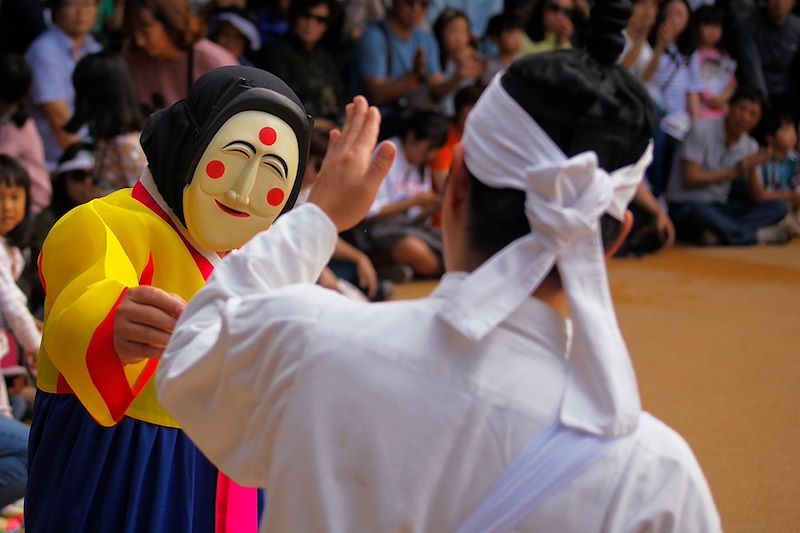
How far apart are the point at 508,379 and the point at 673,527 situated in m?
0.23

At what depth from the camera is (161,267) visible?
1855 millimetres

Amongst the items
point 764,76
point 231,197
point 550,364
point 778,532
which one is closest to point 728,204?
point 764,76

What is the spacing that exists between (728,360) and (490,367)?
12.2 ft

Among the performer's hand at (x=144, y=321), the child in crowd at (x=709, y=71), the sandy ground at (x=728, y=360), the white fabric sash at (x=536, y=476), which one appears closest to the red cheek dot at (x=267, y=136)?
the performer's hand at (x=144, y=321)

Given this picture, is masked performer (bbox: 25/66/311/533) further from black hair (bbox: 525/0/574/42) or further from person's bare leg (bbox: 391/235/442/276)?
black hair (bbox: 525/0/574/42)

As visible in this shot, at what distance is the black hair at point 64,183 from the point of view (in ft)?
15.2

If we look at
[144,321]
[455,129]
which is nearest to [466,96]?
[455,129]

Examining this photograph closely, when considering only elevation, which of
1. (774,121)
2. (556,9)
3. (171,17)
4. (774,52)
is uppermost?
(171,17)

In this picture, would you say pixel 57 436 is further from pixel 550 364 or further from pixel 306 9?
pixel 306 9

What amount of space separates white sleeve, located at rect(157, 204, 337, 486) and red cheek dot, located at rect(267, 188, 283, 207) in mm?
589

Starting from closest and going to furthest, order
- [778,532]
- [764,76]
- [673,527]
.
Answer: [673,527]
[778,532]
[764,76]

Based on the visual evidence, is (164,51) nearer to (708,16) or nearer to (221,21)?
(221,21)

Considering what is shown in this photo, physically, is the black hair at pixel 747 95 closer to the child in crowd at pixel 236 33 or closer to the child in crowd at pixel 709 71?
the child in crowd at pixel 709 71

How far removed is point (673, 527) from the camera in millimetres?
1104
